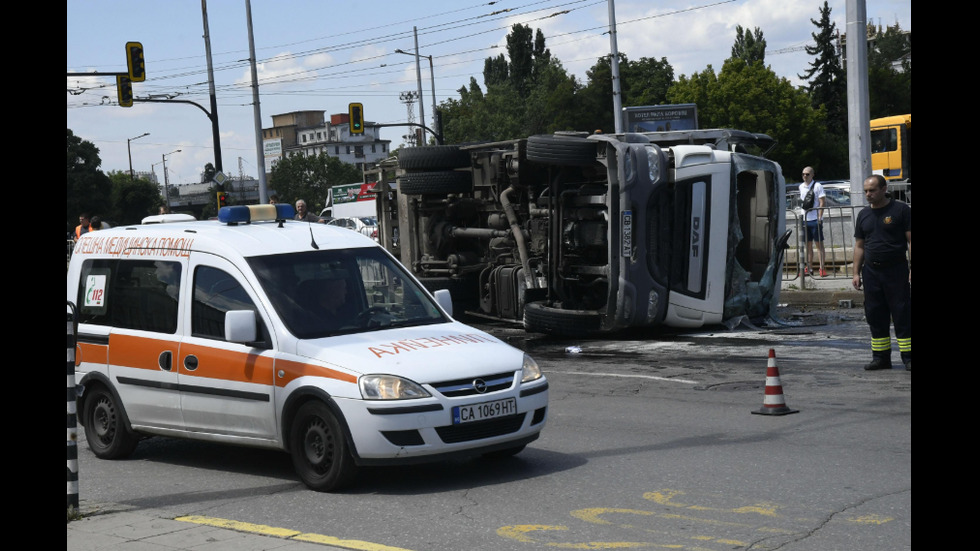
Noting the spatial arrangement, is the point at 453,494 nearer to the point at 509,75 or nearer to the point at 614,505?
the point at 614,505

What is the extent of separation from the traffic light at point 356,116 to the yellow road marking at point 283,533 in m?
→ 33.9

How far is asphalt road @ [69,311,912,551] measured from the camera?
593 cm

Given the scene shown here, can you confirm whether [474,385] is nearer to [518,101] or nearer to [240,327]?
[240,327]

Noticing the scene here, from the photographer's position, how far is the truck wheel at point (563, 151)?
13945 millimetres

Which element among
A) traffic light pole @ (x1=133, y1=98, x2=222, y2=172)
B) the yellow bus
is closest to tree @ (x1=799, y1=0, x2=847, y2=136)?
the yellow bus

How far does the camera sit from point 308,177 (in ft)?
390

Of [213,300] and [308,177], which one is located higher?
[308,177]

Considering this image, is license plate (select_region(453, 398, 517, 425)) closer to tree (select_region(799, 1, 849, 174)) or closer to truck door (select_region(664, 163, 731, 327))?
truck door (select_region(664, 163, 731, 327))

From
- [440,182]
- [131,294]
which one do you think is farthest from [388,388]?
[440,182]

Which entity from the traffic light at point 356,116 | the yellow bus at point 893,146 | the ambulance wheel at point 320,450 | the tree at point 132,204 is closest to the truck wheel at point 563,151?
the ambulance wheel at point 320,450

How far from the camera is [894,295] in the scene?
10.9 metres

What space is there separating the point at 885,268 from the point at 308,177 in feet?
363

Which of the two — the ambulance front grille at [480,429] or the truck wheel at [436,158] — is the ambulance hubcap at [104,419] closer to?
the ambulance front grille at [480,429]

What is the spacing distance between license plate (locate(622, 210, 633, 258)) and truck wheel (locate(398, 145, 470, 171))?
3653mm
